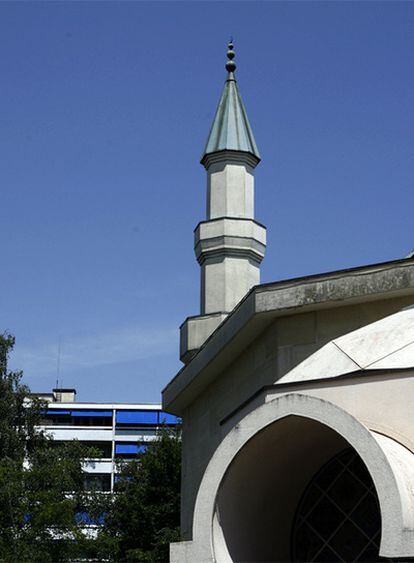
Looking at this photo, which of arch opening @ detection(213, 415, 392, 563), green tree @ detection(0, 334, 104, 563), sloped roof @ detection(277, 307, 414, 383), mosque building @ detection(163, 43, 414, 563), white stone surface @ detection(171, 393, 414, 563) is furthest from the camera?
green tree @ detection(0, 334, 104, 563)

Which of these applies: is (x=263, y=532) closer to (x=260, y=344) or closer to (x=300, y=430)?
(x=300, y=430)

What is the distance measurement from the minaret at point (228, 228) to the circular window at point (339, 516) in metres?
10.0

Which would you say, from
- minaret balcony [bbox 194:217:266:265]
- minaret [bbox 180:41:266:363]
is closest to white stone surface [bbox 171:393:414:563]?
minaret [bbox 180:41:266:363]

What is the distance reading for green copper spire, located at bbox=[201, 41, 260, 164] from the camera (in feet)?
68.7

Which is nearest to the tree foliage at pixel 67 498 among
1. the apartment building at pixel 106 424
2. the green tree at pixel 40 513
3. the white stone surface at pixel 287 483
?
the green tree at pixel 40 513

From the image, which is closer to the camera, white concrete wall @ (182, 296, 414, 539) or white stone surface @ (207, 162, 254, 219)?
white concrete wall @ (182, 296, 414, 539)

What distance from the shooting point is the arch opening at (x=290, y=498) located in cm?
890

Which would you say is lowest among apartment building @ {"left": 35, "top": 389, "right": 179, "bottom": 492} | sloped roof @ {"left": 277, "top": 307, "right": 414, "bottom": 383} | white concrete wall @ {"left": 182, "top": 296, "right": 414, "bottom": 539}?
sloped roof @ {"left": 277, "top": 307, "right": 414, "bottom": 383}

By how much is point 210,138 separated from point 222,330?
8.03m

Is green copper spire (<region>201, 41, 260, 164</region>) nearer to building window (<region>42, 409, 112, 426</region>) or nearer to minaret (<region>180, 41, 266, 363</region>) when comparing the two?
minaret (<region>180, 41, 266, 363</region>)

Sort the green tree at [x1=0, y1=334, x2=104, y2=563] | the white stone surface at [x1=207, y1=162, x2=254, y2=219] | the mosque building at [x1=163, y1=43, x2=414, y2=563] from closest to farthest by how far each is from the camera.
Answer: the mosque building at [x1=163, y1=43, x2=414, y2=563] < the white stone surface at [x1=207, y1=162, x2=254, y2=219] < the green tree at [x1=0, y1=334, x2=104, y2=563]

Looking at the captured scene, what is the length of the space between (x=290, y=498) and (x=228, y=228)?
36.2ft

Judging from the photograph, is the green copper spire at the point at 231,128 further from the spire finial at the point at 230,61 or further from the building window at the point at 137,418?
the building window at the point at 137,418

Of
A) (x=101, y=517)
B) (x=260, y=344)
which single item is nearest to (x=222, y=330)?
(x=260, y=344)
